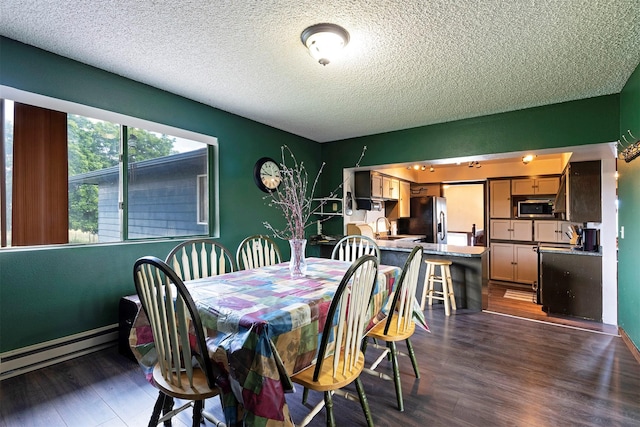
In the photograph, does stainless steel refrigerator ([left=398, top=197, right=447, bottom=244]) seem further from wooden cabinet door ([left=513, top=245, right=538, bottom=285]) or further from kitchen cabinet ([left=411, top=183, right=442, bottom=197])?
wooden cabinet door ([left=513, top=245, right=538, bottom=285])

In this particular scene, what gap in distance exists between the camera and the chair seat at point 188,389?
126cm

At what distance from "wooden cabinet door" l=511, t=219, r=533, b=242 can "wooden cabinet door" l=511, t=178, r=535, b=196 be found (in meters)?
0.53

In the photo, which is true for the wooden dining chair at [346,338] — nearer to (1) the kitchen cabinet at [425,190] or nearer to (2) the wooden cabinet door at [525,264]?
(2) the wooden cabinet door at [525,264]

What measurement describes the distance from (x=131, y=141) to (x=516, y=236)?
630cm

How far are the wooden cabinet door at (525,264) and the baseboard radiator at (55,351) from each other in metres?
6.21

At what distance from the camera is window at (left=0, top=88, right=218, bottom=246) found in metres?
2.50

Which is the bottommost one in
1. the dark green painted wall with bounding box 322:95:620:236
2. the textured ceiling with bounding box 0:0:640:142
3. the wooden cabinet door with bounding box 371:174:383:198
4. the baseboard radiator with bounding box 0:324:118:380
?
the baseboard radiator with bounding box 0:324:118:380

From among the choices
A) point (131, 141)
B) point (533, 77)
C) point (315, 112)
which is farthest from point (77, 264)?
point (533, 77)

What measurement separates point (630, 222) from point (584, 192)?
1.07 m

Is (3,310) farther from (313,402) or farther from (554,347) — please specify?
(554,347)

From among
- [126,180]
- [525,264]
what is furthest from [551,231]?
[126,180]

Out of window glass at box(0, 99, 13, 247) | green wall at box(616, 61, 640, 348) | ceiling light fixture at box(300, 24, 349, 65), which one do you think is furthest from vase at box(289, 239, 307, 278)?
green wall at box(616, 61, 640, 348)

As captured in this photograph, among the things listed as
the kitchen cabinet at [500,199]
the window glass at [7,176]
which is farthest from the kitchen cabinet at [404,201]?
the window glass at [7,176]

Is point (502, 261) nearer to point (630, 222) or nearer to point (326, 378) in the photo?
point (630, 222)
